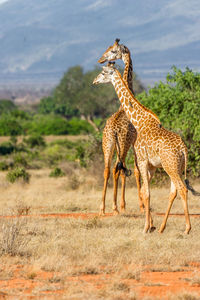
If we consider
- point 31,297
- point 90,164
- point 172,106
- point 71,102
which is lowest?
point 31,297

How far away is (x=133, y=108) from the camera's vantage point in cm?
1112

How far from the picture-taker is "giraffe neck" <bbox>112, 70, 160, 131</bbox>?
10773 mm

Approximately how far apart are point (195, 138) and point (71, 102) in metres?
50.2

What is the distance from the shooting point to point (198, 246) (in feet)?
29.3

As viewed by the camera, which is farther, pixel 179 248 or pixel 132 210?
pixel 132 210

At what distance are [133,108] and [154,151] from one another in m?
1.28

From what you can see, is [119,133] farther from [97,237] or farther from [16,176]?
[16,176]

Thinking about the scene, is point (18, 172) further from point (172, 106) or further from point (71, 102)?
point (71, 102)

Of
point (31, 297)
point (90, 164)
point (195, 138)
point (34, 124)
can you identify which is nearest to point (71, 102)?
point (34, 124)

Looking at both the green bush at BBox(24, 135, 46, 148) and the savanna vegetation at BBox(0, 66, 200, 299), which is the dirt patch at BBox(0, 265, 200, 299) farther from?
the green bush at BBox(24, 135, 46, 148)

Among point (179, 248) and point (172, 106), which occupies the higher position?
point (172, 106)

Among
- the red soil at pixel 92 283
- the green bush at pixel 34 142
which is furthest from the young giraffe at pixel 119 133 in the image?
the green bush at pixel 34 142

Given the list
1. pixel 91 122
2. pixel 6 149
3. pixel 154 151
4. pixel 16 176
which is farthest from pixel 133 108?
pixel 91 122

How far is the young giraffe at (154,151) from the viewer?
32.3 feet
